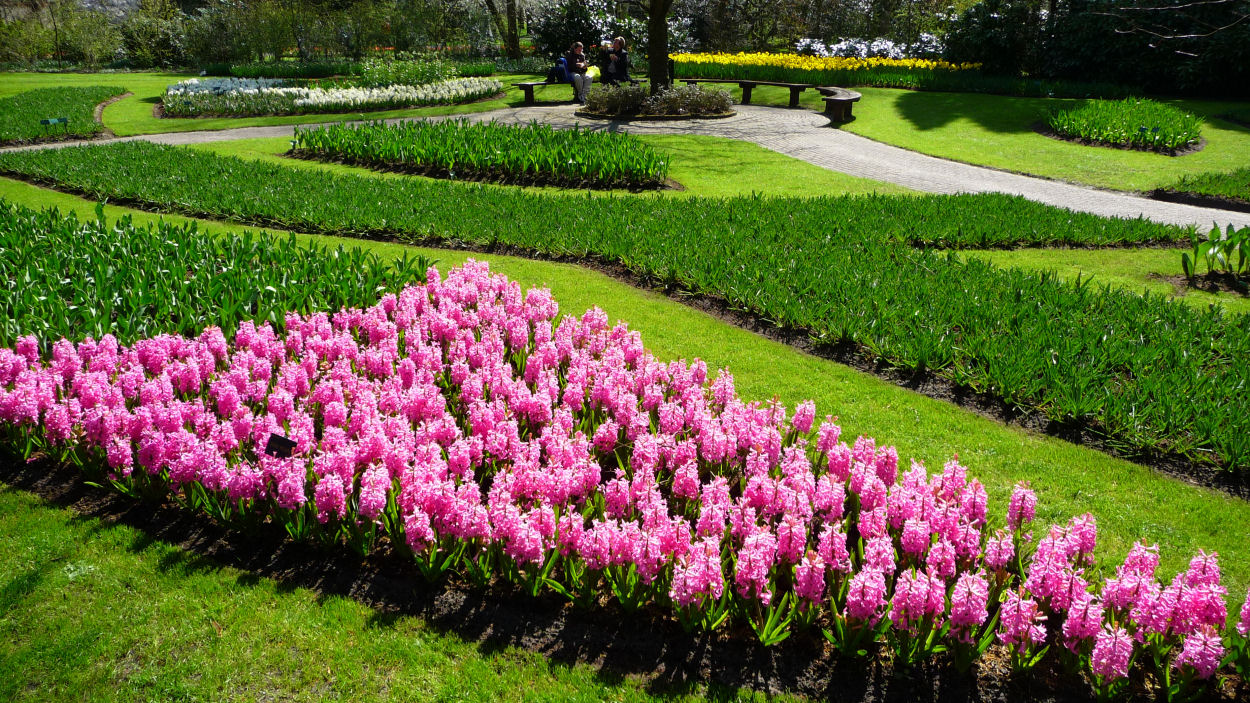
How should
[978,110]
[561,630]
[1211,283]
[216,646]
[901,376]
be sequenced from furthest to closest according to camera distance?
[978,110] < [1211,283] < [901,376] < [561,630] < [216,646]

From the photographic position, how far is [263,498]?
13.9ft

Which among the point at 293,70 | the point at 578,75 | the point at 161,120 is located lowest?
the point at 161,120

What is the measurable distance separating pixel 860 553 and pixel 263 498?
3.07 metres

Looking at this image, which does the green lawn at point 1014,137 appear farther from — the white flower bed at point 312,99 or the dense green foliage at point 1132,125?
the white flower bed at point 312,99

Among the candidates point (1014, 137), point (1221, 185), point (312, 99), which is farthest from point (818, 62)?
point (312, 99)

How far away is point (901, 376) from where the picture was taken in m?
6.40

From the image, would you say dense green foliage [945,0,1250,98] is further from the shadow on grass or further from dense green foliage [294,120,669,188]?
the shadow on grass

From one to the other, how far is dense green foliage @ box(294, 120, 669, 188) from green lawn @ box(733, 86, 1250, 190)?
7538 mm

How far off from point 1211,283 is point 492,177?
10296 millimetres

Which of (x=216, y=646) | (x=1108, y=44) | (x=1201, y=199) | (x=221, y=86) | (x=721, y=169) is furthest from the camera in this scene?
(x=221, y=86)

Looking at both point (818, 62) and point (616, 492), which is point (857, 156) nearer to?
point (818, 62)

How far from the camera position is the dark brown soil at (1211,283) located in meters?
8.55

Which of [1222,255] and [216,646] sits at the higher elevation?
[1222,255]

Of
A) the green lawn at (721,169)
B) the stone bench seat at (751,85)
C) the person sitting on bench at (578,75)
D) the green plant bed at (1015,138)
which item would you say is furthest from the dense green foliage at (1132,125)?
the person sitting on bench at (578,75)
